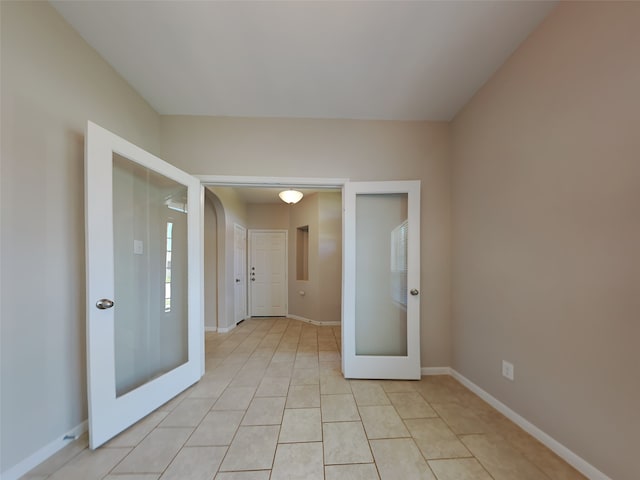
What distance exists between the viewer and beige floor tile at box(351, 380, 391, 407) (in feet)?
6.68

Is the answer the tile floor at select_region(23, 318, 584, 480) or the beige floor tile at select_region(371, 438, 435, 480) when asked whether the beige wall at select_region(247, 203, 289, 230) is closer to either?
the tile floor at select_region(23, 318, 584, 480)

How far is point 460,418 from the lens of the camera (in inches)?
71.7

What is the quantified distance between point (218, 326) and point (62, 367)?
270 centimetres

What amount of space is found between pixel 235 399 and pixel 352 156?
2594 mm

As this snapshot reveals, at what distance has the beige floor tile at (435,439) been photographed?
1480 mm

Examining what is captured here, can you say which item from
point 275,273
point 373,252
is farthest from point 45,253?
point 275,273

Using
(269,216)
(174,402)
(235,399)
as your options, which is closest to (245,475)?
(235,399)

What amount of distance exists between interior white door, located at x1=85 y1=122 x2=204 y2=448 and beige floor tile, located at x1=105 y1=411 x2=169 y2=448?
5 cm

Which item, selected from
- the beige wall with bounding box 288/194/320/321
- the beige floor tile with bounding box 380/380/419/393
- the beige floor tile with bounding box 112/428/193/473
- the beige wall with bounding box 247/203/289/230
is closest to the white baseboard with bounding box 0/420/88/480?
the beige floor tile with bounding box 112/428/193/473

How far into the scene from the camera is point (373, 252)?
8.61ft

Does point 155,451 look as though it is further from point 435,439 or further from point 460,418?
point 460,418

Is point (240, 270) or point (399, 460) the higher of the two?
point (240, 270)

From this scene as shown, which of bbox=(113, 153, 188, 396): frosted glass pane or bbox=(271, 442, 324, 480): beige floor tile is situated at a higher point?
bbox=(113, 153, 188, 396): frosted glass pane

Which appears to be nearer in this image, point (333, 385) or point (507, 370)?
point (507, 370)
